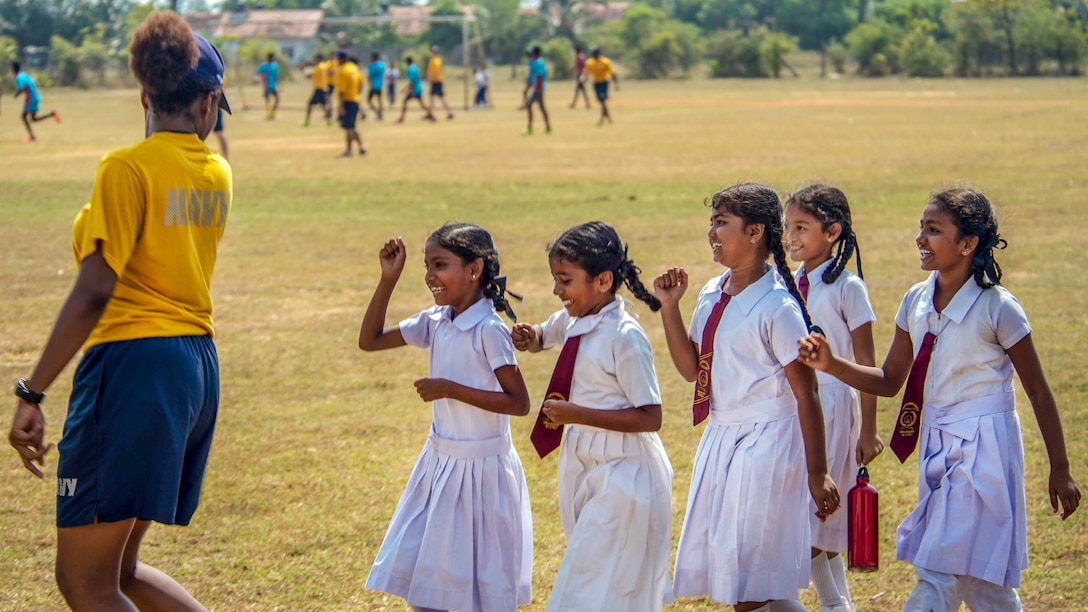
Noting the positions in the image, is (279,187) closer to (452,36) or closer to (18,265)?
(18,265)

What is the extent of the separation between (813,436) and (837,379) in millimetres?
738

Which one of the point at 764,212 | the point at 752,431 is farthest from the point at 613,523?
the point at 764,212

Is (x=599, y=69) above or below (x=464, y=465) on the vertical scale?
above

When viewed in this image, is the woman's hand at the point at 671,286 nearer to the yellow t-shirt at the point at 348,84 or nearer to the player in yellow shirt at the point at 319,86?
the yellow t-shirt at the point at 348,84

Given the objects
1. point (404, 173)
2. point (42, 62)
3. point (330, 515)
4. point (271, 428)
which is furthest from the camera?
point (42, 62)

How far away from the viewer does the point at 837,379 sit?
4305 mm

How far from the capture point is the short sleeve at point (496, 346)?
3.92 m

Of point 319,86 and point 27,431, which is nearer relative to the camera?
point 27,431

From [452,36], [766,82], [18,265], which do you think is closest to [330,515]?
[18,265]

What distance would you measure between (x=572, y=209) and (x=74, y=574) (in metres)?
11.5

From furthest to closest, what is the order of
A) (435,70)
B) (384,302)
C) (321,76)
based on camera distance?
(435,70) < (321,76) < (384,302)

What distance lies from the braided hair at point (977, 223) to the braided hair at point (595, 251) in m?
0.99

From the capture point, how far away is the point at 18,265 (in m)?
11.5

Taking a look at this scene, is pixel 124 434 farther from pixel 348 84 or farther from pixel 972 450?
pixel 348 84
